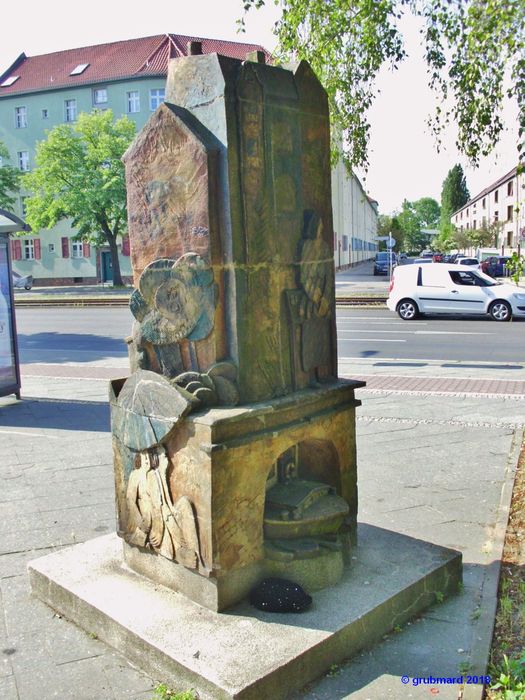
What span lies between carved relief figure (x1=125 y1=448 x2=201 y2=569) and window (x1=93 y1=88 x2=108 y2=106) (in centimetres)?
4446

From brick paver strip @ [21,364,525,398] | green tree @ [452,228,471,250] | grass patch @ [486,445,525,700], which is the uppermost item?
green tree @ [452,228,471,250]

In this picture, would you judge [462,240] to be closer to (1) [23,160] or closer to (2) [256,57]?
(1) [23,160]

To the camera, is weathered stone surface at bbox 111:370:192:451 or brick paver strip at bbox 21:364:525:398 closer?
weathered stone surface at bbox 111:370:192:451

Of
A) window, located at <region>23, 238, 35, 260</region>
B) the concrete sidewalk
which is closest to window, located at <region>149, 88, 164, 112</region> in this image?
window, located at <region>23, 238, 35, 260</region>

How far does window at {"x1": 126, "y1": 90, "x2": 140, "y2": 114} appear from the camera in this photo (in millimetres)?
43469

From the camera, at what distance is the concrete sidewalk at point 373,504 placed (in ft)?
10.8

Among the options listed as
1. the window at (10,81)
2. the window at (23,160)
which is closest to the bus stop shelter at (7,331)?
the window at (23,160)

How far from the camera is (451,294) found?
2025cm

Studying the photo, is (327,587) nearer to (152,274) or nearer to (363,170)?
(152,274)

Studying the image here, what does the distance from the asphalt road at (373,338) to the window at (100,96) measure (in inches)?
983

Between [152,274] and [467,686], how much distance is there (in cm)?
248

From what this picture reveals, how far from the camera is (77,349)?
631 inches

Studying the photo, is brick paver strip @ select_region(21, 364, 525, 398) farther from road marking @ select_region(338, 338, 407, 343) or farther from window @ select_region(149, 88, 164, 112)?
window @ select_region(149, 88, 164, 112)

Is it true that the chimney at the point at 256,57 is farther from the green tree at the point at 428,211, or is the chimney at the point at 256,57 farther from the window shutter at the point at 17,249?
the green tree at the point at 428,211
